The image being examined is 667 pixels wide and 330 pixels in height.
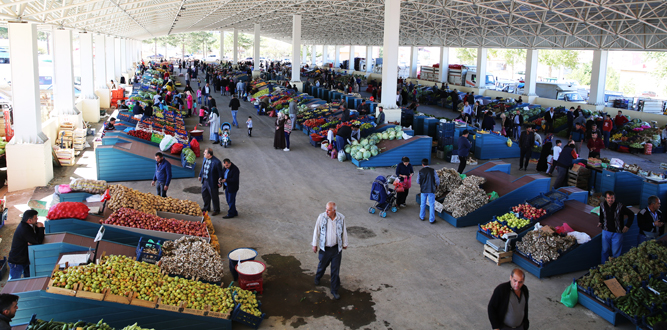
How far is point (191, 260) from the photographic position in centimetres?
681

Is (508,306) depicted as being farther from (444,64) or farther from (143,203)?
(444,64)

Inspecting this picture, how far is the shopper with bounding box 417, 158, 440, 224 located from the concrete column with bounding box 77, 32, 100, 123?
16869 mm

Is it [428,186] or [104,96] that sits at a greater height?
[104,96]

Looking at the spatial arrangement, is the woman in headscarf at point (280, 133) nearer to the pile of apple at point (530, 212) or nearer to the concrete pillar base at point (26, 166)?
the concrete pillar base at point (26, 166)

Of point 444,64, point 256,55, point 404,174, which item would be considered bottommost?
point 404,174

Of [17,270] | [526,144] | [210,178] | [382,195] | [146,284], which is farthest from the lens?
[526,144]

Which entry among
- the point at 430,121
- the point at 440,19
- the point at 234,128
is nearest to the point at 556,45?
the point at 440,19

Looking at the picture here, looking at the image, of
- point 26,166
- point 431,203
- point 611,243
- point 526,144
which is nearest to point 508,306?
point 611,243

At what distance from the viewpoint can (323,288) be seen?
739cm

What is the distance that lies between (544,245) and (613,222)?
1146 millimetres

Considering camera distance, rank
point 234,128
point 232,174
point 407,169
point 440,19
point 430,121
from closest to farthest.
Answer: point 232,174
point 407,169
point 430,121
point 234,128
point 440,19

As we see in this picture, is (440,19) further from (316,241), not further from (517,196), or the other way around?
(316,241)

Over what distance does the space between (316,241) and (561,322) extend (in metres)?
3.67

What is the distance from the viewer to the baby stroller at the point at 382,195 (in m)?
10.9
